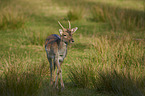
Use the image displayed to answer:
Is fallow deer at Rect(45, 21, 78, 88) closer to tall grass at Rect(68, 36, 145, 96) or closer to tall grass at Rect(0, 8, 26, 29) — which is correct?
tall grass at Rect(68, 36, 145, 96)

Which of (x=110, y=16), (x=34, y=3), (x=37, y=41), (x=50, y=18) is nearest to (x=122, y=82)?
(x=37, y=41)

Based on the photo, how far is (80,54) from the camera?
627 centimetres

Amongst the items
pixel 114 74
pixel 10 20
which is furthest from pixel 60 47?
pixel 10 20

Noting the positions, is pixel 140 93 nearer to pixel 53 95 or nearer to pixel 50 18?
pixel 53 95

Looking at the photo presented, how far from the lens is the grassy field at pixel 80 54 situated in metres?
3.63

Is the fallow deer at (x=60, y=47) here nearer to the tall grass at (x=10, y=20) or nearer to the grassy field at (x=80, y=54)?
the grassy field at (x=80, y=54)

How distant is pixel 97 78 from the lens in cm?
412

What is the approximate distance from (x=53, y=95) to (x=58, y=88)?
343 mm

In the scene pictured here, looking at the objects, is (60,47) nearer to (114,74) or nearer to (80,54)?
(114,74)

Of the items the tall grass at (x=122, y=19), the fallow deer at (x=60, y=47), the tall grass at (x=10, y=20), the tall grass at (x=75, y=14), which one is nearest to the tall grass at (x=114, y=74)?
the fallow deer at (x=60, y=47)

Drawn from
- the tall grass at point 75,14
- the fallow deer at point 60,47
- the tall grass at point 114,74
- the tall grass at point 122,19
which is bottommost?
the tall grass at point 114,74

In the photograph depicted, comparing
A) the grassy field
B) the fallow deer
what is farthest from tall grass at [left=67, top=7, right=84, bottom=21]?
the fallow deer

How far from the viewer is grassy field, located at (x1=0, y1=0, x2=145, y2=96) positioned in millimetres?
3627

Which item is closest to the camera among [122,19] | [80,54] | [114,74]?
[114,74]
